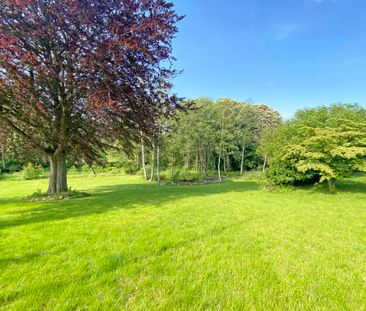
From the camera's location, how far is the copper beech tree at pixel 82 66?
736cm

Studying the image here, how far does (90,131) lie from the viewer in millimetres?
10195

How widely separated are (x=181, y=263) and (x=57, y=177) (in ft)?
31.1

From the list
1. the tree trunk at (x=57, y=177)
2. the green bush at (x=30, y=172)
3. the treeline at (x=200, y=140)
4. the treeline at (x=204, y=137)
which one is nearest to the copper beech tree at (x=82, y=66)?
the tree trunk at (x=57, y=177)

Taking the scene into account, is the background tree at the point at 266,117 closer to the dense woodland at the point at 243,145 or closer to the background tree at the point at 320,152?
the dense woodland at the point at 243,145

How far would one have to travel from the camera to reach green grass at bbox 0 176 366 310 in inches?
87.6

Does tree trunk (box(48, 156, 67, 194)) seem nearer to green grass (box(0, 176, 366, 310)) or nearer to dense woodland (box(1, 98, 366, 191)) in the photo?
dense woodland (box(1, 98, 366, 191))

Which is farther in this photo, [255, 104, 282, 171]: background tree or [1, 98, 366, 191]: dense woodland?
[255, 104, 282, 171]: background tree

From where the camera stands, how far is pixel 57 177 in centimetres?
1043

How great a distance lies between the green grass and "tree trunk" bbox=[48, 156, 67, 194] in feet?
16.3

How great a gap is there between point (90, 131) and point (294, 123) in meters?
11.4

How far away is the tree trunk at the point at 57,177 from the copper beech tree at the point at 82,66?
0.73 meters

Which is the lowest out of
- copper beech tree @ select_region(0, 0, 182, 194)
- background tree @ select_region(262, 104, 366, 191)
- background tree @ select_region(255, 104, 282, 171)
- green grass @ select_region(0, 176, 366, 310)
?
green grass @ select_region(0, 176, 366, 310)

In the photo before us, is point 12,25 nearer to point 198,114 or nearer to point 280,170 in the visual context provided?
point 280,170

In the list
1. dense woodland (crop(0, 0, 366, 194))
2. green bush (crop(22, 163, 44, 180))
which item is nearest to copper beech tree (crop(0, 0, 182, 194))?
dense woodland (crop(0, 0, 366, 194))
